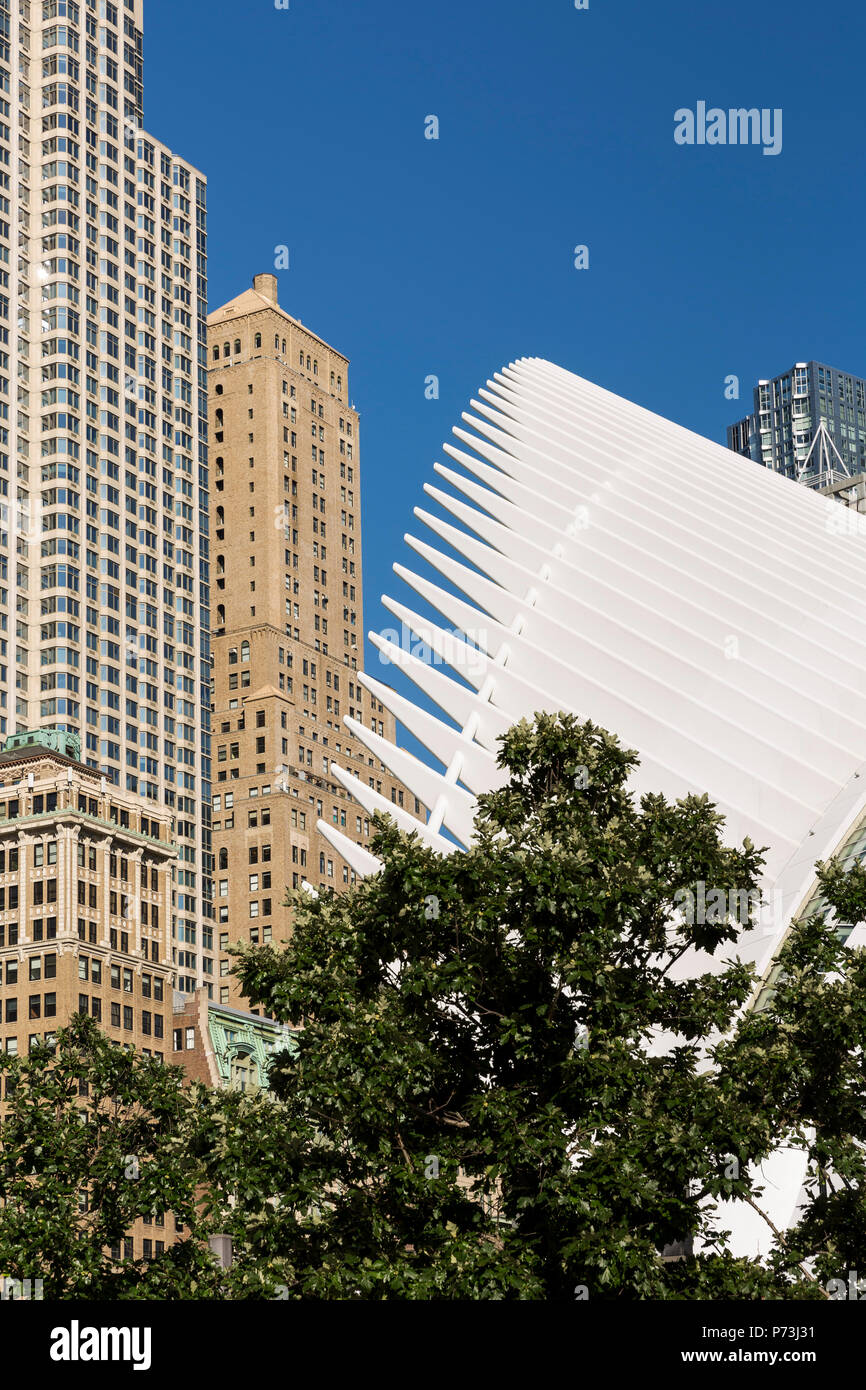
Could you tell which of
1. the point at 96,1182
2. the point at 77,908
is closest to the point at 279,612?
the point at 77,908

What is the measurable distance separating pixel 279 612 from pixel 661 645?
4796 inches

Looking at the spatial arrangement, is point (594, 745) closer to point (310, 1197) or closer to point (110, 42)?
point (310, 1197)

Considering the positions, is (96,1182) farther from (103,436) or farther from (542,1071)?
(103,436)

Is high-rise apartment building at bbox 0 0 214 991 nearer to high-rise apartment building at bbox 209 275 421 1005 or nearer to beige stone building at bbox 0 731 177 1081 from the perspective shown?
high-rise apartment building at bbox 209 275 421 1005

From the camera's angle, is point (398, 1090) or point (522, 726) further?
point (522, 726)

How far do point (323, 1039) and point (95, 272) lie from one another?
128 meters

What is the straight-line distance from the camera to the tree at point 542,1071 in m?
20.0

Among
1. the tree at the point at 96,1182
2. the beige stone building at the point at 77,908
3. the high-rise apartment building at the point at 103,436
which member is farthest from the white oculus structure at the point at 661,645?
the high-rise apartment building at the point at 103,436

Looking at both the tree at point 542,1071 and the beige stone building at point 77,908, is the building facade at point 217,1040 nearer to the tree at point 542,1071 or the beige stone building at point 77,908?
the beige stone building at point 77,908

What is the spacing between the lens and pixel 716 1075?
69.8 feet

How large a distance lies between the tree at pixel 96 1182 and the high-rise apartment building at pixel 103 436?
291 feet

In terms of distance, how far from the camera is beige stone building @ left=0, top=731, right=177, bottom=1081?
10573 cm

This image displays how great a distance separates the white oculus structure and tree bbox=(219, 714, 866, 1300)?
625 centimetres
